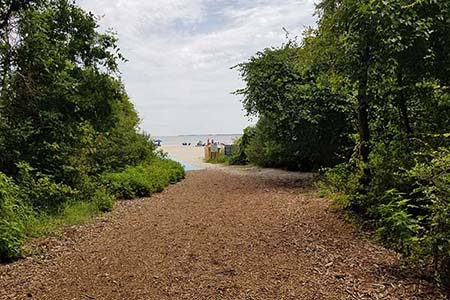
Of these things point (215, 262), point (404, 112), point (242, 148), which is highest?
point (404, 112)

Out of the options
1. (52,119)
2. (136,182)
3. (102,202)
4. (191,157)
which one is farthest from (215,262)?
(191,157)

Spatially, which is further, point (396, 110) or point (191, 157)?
point (191, 157)

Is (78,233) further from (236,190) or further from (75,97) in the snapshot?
(236,190)

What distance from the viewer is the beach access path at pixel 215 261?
13.3 feet

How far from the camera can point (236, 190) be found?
1181 centimetres

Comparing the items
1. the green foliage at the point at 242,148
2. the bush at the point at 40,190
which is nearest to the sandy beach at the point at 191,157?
the green foliage at the point at 242,148

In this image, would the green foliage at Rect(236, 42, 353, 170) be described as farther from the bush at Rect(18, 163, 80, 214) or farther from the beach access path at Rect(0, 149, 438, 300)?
the bush at Rect(18, 163, 80, 214)

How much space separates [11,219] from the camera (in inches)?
235

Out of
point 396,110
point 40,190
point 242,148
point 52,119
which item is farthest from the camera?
point 242,148

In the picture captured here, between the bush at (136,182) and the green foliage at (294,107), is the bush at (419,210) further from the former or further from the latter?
the bush at (136,182)

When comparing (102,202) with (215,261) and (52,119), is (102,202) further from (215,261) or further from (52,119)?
(215,261)

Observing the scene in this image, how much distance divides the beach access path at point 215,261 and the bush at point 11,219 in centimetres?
23

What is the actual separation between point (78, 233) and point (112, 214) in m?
1.74

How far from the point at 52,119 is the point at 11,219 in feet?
9.97
